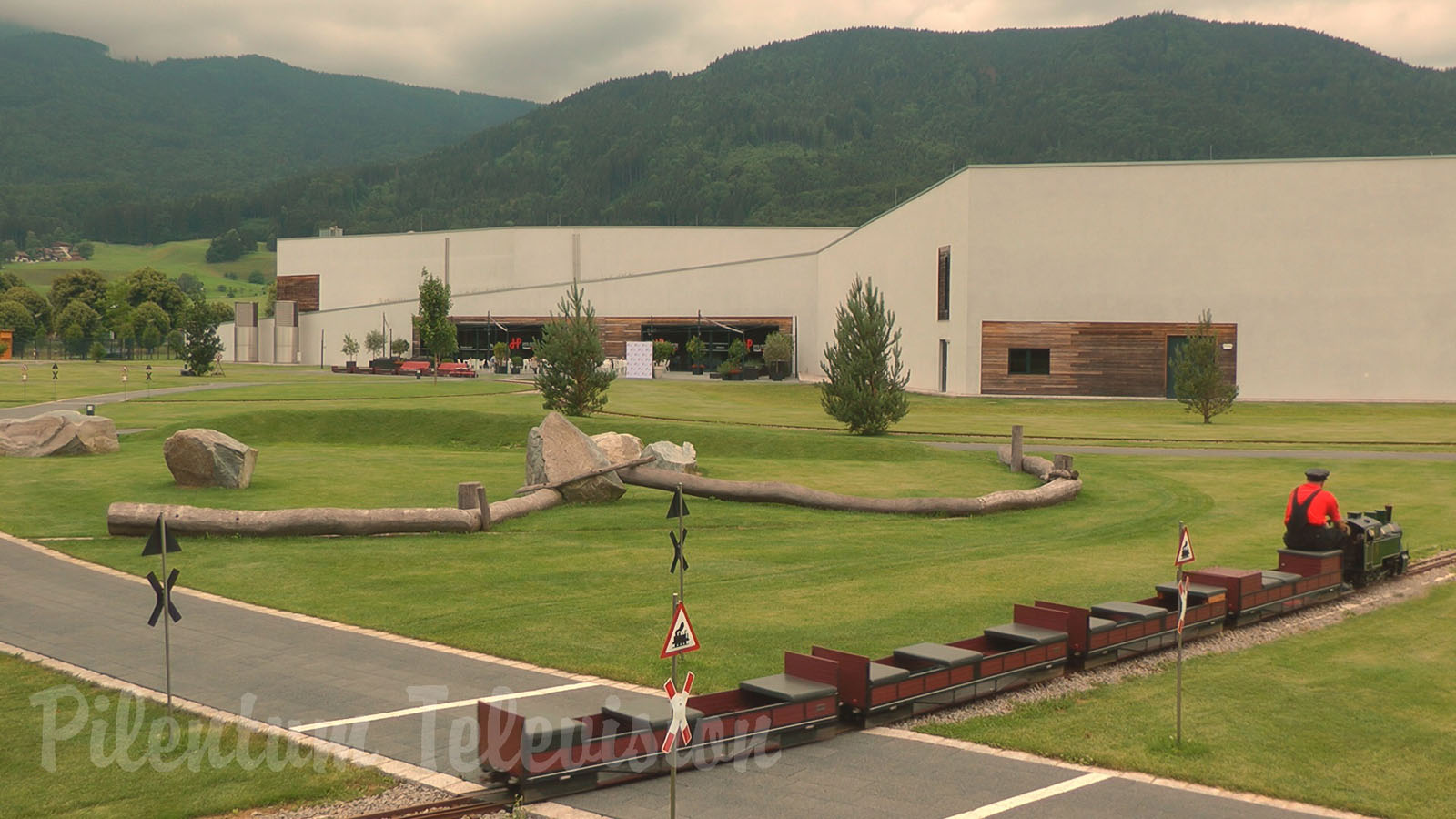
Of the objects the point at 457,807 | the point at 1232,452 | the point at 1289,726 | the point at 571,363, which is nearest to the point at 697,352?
the point at 571,363

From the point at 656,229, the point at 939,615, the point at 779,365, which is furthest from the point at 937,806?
the point at 656,229

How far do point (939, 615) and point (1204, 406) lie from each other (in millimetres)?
41492

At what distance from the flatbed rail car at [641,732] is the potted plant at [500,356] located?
85.5 meters

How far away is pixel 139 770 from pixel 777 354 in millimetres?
83538

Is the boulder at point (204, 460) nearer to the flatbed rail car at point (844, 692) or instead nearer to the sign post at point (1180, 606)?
the flatbed rail car at point (844, 692)

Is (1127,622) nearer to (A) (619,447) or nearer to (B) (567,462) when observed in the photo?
(B) (567,462)

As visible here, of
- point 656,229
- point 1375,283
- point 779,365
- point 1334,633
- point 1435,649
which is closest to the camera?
point 1435,649

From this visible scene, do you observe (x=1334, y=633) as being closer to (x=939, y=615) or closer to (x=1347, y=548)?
(x=1347, y=548)

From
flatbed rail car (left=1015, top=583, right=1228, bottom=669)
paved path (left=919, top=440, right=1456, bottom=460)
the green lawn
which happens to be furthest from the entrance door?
flatbed rail car (left=1015, top=583, right=1228, bottom=669)

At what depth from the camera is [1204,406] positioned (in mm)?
53469

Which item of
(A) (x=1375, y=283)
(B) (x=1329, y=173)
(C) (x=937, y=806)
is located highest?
(B) (x=1329, y=173)

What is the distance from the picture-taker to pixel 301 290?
123m

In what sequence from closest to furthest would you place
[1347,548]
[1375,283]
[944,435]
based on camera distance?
[1347,548] < [944,435] < [1375,283]

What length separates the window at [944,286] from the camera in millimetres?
72750
